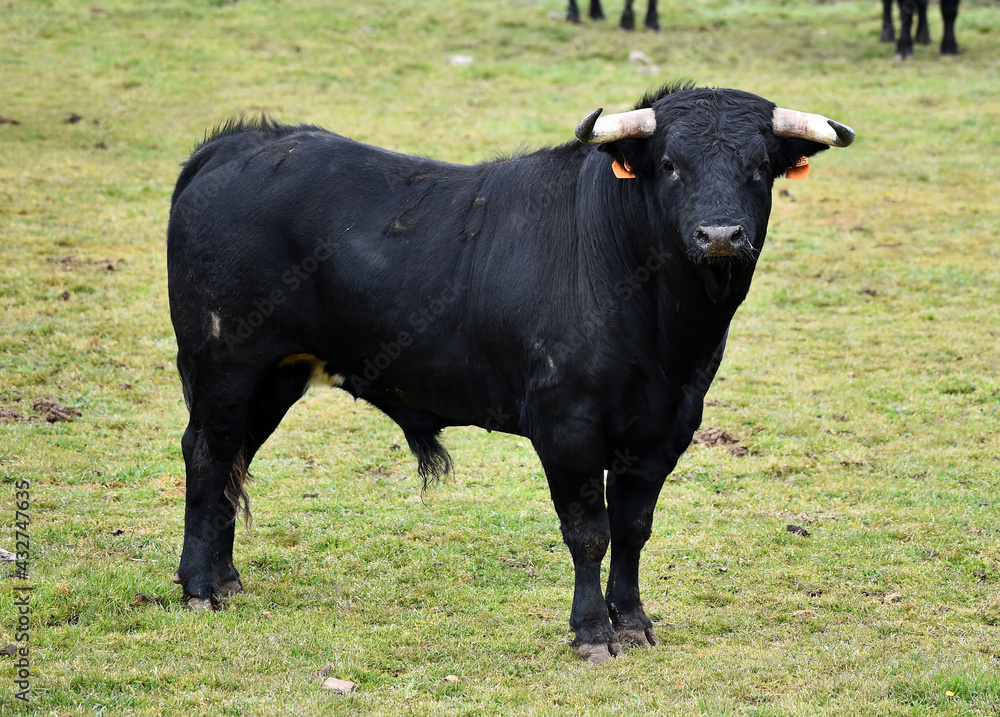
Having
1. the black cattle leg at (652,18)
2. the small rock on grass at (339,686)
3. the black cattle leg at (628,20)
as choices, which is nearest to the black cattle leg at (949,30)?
the black cattle leg at (652,18)

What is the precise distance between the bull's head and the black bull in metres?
0.01

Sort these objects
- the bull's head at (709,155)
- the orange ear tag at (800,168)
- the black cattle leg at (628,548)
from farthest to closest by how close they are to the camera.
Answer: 1. the black cattle leg at (628,548)
2. the orange ear tag at (800,168)
3. the bull's head at (709,155)

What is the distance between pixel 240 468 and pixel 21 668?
69.9 inches

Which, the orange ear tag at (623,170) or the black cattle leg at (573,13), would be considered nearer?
the orange ear tag at (623,170)

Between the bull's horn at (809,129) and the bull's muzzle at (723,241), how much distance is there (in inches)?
32.3

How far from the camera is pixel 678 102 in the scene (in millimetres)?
5309

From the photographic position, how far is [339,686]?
16.9ft

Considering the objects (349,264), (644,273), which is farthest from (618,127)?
(349,264)

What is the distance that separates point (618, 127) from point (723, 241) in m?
0.89

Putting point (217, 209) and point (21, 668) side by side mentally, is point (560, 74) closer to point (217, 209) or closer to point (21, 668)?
point (217, 209)

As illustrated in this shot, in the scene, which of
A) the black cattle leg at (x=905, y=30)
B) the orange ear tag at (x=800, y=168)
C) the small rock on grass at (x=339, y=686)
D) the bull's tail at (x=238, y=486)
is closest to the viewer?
the small rock on grass at (x=339, y=686)

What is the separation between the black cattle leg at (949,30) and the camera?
80.1 feet

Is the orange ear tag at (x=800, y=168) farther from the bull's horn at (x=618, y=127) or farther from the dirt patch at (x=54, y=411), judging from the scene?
the dirt patch at (x=54, y=411)

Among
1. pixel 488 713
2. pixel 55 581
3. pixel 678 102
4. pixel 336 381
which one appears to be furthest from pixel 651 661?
pixel 55 581
